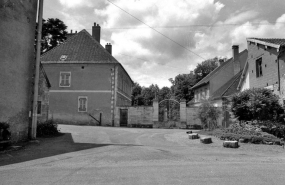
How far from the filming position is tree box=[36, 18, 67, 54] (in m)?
45.0

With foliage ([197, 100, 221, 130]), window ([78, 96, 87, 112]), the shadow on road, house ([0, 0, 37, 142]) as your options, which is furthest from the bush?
window ([78, 96, 87, 112])

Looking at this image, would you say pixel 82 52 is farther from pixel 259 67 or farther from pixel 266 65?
pixel 266 65

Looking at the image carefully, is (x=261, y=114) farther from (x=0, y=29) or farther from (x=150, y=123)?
(x=0, y=29)

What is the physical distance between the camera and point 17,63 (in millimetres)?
12062

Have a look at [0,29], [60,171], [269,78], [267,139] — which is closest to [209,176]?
[60,171]

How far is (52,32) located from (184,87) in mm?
28710

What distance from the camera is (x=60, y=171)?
6.50m

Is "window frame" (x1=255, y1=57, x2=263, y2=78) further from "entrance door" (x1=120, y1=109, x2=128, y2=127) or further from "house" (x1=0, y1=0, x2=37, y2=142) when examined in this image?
"house" (x1=0, y1=0, x2=37, y2=142)

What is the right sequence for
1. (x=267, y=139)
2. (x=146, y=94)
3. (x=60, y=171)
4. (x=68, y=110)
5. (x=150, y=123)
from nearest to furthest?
(x=60, y=171), (x=267, y=139), (x=150, y=123), (x=68, y=110), (x=146, y=94)

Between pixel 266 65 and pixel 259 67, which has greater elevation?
pixel 259 67

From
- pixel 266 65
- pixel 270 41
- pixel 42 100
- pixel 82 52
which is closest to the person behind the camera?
pixel 42 100

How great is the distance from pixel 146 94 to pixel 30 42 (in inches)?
2322

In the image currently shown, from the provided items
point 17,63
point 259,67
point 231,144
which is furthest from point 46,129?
point 259,67

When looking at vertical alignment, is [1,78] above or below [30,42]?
below
